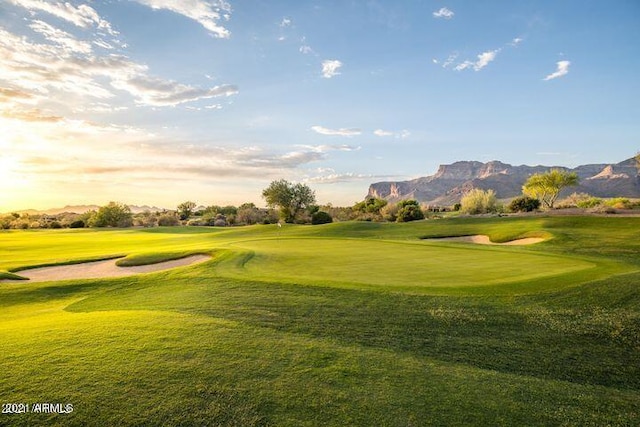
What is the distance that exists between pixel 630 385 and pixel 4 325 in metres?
13.7

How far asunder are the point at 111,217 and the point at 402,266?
68.7m

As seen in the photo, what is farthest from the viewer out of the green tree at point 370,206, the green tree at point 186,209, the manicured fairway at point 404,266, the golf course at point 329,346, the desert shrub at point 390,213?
the green tree at point 186,209

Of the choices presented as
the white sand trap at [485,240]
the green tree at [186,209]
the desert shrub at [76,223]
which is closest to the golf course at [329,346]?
the white sand trap at [485,240]

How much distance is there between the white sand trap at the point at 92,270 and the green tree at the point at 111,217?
56.4 m

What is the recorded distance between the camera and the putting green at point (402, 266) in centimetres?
1275

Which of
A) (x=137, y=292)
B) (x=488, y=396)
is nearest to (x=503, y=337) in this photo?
(x=488, y=396)

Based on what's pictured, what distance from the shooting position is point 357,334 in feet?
27.0

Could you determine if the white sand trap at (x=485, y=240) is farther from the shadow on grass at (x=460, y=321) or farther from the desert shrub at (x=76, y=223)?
the desert shrub at (x=76, y=223)

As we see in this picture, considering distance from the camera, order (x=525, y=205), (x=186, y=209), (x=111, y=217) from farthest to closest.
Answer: (x=186, y=209), (x=111, y=217), (x=525, y=205)

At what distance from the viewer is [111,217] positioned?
6869 centimetres

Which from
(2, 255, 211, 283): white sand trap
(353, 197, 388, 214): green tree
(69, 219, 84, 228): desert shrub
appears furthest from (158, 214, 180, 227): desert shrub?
(2, 255, 211, 283): white sand trap

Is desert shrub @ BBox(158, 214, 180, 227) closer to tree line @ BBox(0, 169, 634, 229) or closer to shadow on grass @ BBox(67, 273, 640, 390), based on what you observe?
tree line @ BBox(0, 169, 634, 229)

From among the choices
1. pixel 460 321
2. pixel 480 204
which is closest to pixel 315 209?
pixel 480 204

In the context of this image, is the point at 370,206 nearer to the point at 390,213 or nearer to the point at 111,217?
the point at 390,213
